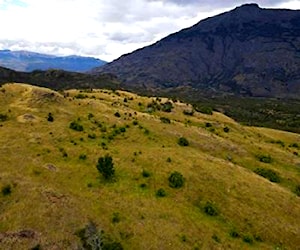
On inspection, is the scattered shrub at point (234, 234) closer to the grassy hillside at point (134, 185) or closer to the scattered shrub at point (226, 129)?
the grassy hillside at point (134, 185)

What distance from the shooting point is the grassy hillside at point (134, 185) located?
57.2 metres

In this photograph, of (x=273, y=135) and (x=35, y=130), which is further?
(x=273, y=135)

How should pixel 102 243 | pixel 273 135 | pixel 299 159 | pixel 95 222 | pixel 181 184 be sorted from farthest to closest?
pixel 273 135 → pixel 299 159 → pixel 181 184 → pixel 95 222 → pixel 102 243

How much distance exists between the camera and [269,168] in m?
89.8

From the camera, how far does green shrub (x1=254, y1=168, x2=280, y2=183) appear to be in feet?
281

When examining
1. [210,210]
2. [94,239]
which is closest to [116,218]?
[94,239]

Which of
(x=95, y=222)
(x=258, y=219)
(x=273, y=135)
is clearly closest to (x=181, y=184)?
(x=258, y=219)

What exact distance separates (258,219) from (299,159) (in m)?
40.3

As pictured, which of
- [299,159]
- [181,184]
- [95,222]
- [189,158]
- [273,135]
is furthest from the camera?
[273,135]

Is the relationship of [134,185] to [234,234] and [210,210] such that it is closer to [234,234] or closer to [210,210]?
[210,210]

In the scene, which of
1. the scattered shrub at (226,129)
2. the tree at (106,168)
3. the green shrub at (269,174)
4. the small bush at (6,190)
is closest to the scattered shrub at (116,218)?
the tree at (106,168)

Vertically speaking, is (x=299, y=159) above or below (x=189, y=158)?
below

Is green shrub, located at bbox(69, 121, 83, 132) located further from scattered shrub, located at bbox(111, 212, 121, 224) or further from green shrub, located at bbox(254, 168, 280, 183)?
green shrub, located at bbox(254, 168, 280, 183)

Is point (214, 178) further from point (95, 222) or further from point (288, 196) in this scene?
point (95, 222)
